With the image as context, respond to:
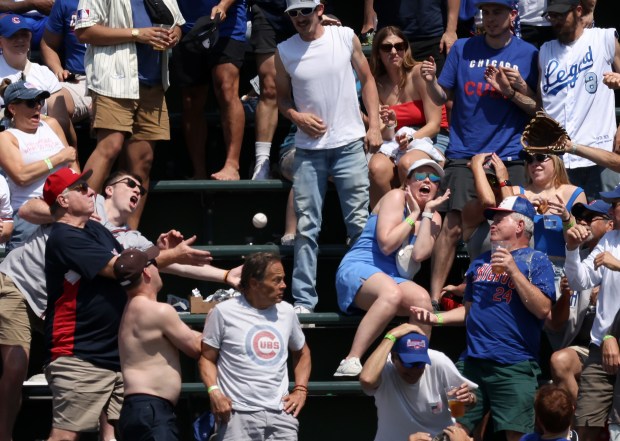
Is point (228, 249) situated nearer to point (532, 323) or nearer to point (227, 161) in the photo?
point (227, 161)

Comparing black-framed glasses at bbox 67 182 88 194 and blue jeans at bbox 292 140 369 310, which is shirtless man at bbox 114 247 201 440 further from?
blue jeans at bbox 292 140 369 310

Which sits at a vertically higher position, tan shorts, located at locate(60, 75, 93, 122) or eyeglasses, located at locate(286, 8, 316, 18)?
eyeglasses, located at locate(286, 8, 316, 18)

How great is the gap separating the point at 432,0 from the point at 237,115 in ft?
5.33

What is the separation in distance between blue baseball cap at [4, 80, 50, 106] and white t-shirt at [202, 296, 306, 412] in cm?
205

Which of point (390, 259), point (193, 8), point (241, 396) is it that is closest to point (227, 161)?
point (193, 8)

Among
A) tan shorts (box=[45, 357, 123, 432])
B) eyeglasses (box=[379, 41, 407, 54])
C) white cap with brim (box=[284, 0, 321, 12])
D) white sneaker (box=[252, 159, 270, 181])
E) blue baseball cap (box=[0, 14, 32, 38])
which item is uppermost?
white cap with brim (box=[284, 0, 321, 12])

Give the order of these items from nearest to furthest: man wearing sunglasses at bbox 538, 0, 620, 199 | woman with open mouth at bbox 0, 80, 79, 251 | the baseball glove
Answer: the baseball glove → woman with open mouth at bbox 0, 80, 79, 251 → man wearing sunglasses at bbox 538, 0, 620, 199

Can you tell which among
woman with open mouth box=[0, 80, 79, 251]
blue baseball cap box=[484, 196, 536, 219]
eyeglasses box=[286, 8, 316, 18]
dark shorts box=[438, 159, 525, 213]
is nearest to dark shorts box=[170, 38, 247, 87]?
eyeglasses box=[286, 8, 316, 18]

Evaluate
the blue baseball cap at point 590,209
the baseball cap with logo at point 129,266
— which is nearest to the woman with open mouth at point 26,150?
the baseball cap with logo at point 129,266

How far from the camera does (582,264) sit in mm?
8031

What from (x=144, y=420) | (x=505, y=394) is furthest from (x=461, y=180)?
(x=144, y=420)

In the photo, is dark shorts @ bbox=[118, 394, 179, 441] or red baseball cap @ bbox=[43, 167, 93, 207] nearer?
dark shorts @ bbox=[118, 394, 179, 441]

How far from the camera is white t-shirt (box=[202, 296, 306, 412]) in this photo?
7.64m

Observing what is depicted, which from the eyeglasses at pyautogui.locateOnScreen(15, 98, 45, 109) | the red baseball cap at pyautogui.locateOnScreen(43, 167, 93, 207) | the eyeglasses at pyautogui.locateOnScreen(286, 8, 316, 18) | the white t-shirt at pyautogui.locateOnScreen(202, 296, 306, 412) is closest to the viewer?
the white t-shirt at pyautogui.locateOnScreen(202, 296, 306, 412)
